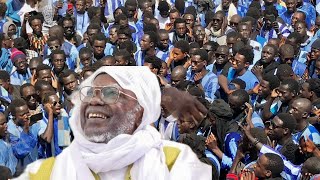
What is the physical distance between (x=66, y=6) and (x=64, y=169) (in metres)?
10.1

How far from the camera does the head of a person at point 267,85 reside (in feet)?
26.5

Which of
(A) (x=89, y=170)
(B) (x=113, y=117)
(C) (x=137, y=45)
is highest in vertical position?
(B) (x=113, y=117)

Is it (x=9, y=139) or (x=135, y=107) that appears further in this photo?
(x=9, y=139)

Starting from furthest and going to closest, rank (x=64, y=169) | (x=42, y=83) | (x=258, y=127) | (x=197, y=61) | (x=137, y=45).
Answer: (x=137, y=45) → (x=197, y=61) → (x=42, y=83) → (x=258, y=127) → (x=64, y=169)

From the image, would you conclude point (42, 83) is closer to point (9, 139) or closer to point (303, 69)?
point (9, 139)

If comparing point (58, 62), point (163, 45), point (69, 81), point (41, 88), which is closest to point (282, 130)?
point (69, 81)

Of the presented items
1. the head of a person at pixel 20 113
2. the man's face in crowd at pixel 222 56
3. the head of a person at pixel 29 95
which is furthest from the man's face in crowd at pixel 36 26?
the head of a person at pixel 20 113

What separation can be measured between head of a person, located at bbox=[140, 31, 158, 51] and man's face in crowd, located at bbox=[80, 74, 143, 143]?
6.91 metres

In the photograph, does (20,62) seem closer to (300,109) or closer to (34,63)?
(34,63)

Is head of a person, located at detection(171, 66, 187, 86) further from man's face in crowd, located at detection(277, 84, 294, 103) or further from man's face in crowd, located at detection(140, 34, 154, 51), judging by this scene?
man's face in crowd, located at detection(140, 34, 154, 51)

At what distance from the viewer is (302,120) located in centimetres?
698

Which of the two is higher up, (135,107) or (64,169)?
(135,107)

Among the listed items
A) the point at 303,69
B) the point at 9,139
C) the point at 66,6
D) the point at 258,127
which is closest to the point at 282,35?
the point at 303,69

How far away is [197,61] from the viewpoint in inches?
354
